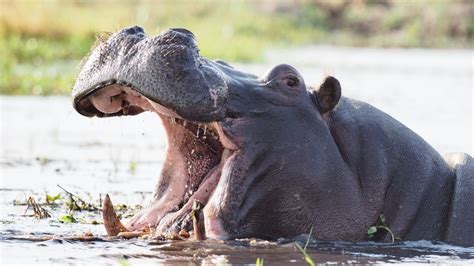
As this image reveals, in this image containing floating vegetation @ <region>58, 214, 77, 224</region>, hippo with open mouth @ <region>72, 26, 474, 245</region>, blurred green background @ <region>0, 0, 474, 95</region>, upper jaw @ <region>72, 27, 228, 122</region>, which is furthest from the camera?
blurred green background @ <region>0, 0, 474, 95</region>

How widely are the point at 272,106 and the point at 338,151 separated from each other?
38 centimetres

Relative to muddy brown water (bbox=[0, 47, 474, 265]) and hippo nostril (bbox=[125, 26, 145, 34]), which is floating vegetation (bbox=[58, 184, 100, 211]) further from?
hippo nostril (bbox=[125, 26, 145, 34])

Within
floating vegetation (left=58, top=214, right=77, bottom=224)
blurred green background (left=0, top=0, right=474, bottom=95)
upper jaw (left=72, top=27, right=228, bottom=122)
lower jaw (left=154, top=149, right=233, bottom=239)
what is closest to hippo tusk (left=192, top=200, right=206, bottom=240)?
lower jaw (left=154, top=149, right=233, bottom=239)

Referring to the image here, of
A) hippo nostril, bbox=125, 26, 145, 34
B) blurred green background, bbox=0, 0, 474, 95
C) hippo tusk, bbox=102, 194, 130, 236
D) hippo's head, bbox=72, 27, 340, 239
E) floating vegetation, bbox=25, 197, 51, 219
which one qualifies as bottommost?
hippo tusk, bbox=102, 194, 130, 236

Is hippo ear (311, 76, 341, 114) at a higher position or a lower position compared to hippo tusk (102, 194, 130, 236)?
higher

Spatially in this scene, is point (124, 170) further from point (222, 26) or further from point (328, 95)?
point (222, 26)

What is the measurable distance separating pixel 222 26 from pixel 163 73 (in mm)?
32935

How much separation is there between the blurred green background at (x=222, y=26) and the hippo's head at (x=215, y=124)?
1082 centimetres

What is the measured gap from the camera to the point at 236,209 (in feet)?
18.2

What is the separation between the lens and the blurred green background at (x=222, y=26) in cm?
2112

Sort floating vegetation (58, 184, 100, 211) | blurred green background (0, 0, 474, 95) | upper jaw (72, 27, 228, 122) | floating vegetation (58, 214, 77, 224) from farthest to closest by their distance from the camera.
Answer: blurred green background (0, 0, 474, 95) < floating vegetation (58, 184, 100, 211) < floating vegetation (58, 214, 77, 224) < upper jaw (72, 27, 228, 122)

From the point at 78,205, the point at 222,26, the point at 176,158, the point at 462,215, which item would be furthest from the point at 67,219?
the point at 222,26

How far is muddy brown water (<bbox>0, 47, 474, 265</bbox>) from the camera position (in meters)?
5.51

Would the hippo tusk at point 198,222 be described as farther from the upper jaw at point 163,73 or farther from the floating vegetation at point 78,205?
the floating vegetation at point 78,205
